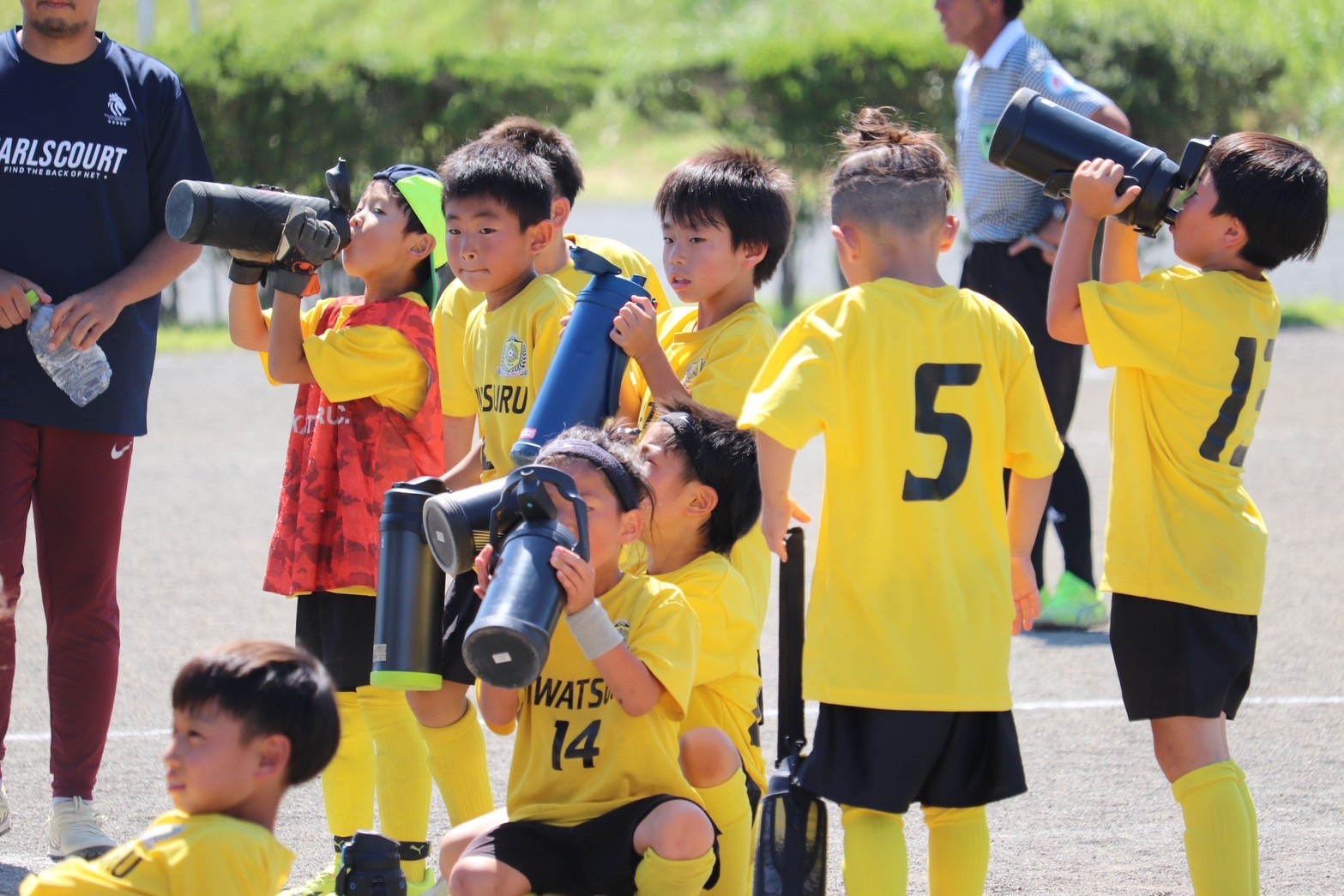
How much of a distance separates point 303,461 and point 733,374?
47.7 inches

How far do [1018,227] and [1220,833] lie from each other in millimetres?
3242

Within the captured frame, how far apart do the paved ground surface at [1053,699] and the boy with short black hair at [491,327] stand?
0.57 m

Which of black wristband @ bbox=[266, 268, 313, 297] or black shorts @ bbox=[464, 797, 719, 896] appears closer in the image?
black shorts @ bbox=[464, 797, 719, 896]

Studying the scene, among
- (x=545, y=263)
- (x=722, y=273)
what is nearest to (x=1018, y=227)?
(x=545, y=263)

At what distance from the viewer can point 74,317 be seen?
4.27 metres

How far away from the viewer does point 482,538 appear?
3424 mm

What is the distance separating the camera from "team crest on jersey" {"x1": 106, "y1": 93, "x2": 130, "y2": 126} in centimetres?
446

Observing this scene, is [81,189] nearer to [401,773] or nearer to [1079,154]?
[401,773]

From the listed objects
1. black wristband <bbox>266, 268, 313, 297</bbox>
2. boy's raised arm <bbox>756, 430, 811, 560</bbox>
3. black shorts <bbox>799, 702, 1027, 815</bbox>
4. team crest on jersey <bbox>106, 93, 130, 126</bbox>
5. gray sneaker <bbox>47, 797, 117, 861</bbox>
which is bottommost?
gray sneaker <bbox>47, 797, 117, 861</bbox>

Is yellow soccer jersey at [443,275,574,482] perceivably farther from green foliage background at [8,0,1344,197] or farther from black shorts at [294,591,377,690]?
green foliage background at [8,0,1344,197]

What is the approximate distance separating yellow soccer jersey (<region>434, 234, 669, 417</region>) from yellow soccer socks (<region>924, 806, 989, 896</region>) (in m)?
1.63

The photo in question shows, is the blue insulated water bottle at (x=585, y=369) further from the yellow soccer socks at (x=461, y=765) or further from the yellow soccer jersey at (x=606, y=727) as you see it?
the yellow soccer socks at (x=461, y=765)

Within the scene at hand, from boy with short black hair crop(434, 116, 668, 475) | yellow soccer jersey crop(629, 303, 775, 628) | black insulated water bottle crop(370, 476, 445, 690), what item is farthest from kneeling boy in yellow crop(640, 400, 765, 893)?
boy with short black hair crop(434, 116, 668, 475)

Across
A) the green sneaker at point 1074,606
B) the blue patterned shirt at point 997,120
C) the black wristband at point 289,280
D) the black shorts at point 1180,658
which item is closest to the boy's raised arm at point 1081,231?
the black shorts at point 1180,658
